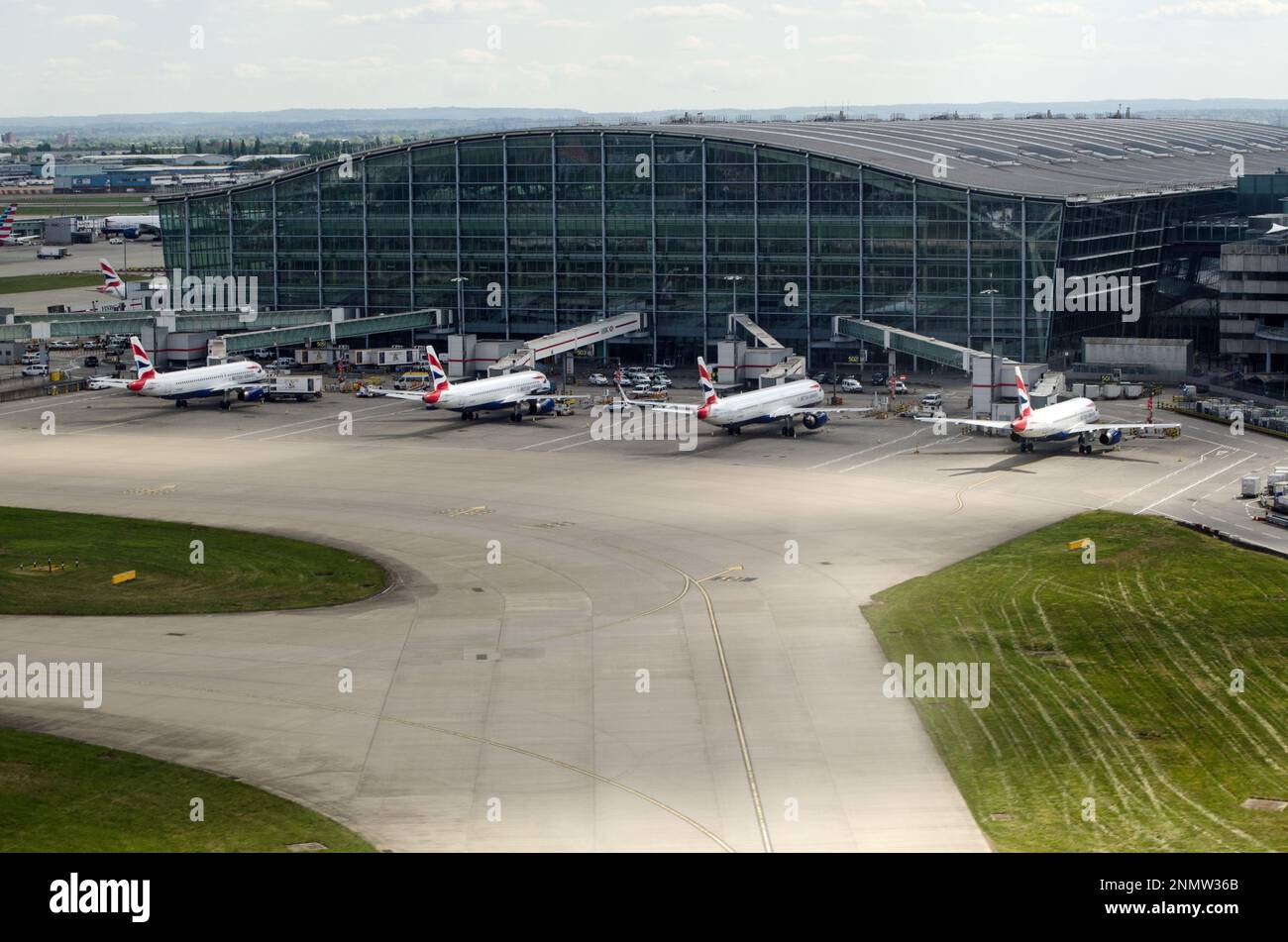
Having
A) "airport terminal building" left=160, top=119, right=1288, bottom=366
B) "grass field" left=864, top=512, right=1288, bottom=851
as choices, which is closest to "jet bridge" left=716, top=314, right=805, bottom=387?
"airport terminal building" left=160, top=119, right=1288, bottom=366

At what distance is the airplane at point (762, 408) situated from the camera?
431ft

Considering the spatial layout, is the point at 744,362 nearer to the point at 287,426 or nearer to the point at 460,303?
the point at 460,303

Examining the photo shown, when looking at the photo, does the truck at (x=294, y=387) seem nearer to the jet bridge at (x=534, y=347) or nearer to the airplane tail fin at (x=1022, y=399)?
the jet bridge at (x=534, y=347)

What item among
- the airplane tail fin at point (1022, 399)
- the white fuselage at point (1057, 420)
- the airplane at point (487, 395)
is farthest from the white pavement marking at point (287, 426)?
the white fuselage at point (1057, 420)

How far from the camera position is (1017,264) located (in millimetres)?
163250

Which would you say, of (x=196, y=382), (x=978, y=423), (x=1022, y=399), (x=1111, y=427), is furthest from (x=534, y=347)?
(x=1111, y=427)

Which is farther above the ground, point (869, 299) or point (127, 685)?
point (869, 299)

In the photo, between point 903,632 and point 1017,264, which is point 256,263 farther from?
point 903,632

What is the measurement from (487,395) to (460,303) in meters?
45.1

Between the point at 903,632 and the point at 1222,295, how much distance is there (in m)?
98.5

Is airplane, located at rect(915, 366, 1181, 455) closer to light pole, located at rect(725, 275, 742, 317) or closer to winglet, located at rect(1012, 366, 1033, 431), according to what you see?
winglet, located at rect(1012, 366, 1033, 431)

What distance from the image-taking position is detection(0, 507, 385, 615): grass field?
3275 inches

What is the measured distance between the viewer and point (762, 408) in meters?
133
